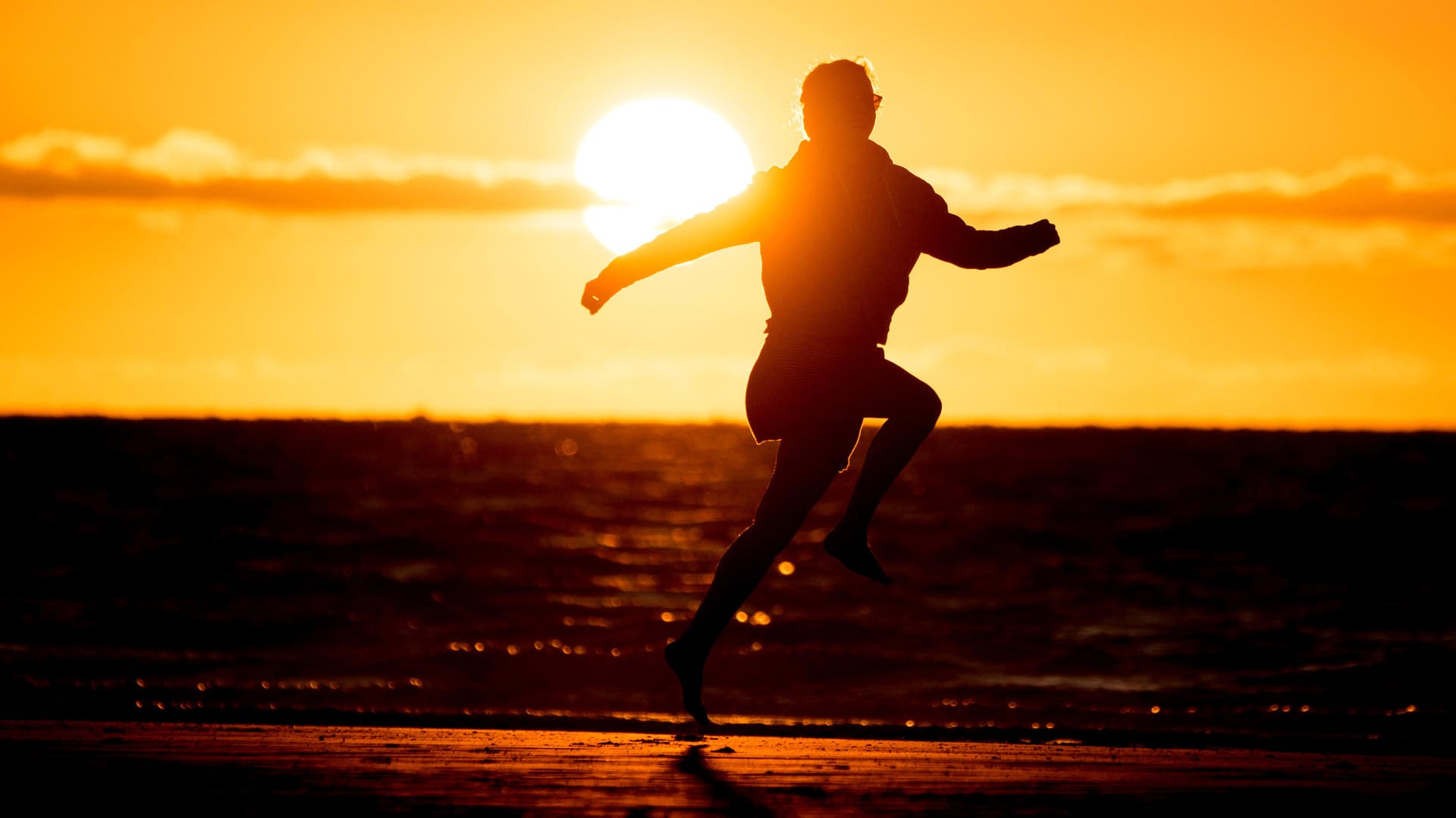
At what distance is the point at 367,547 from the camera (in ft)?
116

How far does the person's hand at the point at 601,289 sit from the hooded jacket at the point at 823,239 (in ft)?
0.07

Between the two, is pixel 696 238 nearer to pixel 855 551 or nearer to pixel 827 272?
pixel 827 272

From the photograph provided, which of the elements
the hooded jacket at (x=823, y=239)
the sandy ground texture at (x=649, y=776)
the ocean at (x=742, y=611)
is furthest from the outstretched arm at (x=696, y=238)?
the ocean at (x=742, y=611)

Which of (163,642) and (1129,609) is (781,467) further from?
(1129,609)

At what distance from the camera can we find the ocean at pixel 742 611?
15.1 meters

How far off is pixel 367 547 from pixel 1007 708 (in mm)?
22808

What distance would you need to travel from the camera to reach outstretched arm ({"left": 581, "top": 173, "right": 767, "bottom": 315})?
533 centimetres

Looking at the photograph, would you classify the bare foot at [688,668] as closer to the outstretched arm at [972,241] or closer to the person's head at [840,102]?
the outstretched arm at [972,241]

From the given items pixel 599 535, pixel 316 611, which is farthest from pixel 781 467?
pixel 599 535

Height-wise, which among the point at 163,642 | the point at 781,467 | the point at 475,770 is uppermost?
the point at 781,467

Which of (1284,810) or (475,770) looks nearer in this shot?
(1284,810)

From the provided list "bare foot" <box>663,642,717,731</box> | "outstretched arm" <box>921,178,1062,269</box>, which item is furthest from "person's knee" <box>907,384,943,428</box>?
"bare foot" <box>663,642,717,731</box>

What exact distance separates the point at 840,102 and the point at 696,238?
25.1 inches

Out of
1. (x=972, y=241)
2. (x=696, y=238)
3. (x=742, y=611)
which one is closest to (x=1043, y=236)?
(x=972, y=241)
